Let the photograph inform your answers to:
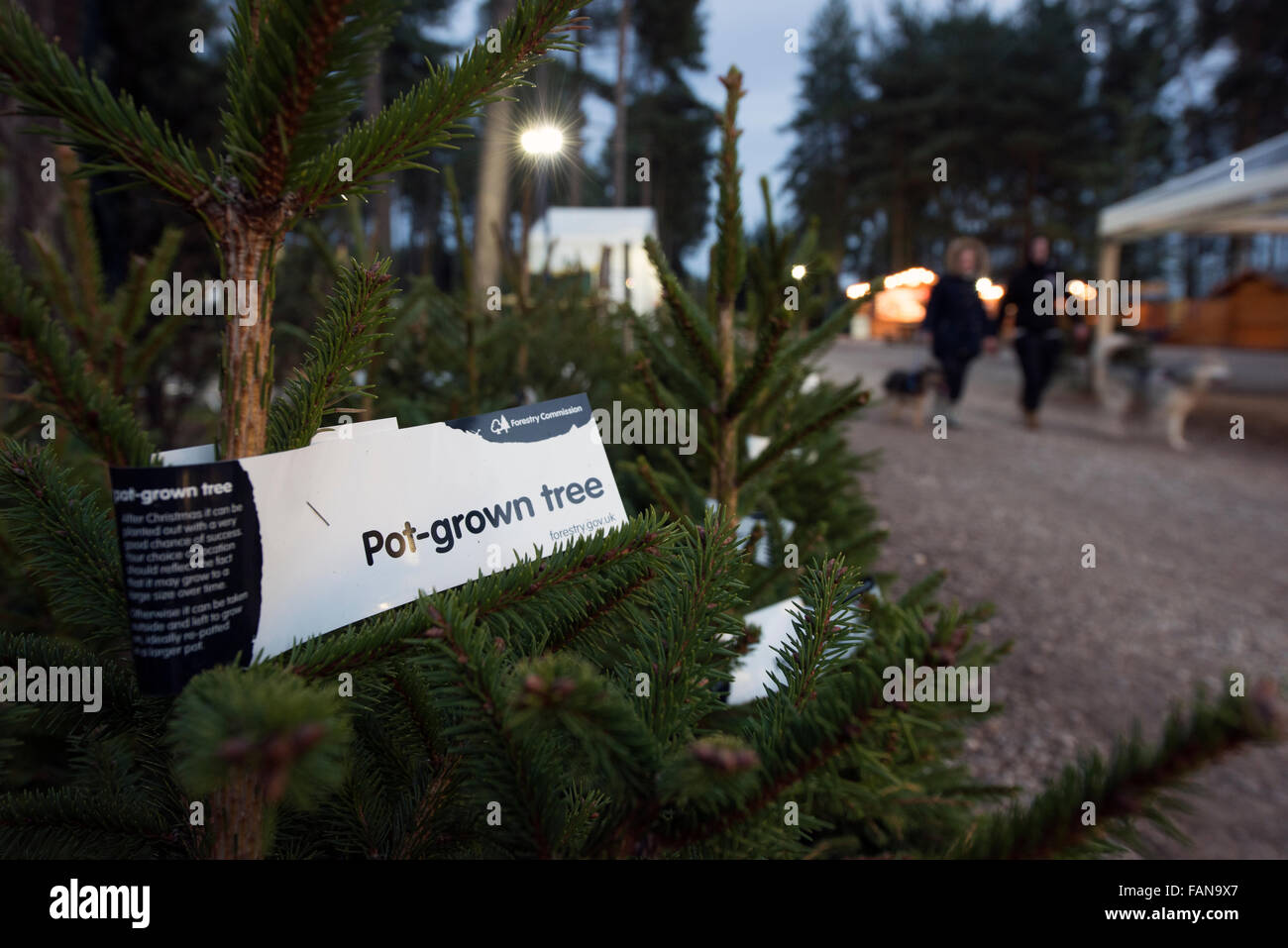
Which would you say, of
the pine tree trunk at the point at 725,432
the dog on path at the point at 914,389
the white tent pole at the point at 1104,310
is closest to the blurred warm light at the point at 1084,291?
the white tent pole at the point at 1104,310

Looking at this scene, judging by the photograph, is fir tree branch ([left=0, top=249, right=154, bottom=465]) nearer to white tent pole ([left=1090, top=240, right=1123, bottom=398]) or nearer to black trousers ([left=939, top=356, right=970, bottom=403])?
black trousers ([left=939, top=356, right=970, bottom=403])

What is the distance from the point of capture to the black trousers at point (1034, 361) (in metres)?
9.80

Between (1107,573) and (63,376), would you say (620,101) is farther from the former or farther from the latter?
(63,376)

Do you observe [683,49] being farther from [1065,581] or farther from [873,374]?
[1065,581]

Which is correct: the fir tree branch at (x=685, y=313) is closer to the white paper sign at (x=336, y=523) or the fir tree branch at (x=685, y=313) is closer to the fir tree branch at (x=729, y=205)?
the fir tree branch at (x=729, y=205)

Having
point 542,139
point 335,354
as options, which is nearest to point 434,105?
point 335,354

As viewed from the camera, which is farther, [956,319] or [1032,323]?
[1032,323]

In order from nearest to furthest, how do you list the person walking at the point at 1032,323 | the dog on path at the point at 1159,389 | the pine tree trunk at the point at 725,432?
the pine tree trunk at the point at 725,432 < the dog on path at the point at 1159,389 < the person walking at the point at 1032,323

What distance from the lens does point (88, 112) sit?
50 centimetres

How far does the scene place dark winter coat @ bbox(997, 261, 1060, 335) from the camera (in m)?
9.60

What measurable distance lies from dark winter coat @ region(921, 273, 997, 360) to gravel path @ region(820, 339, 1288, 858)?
1.16m
